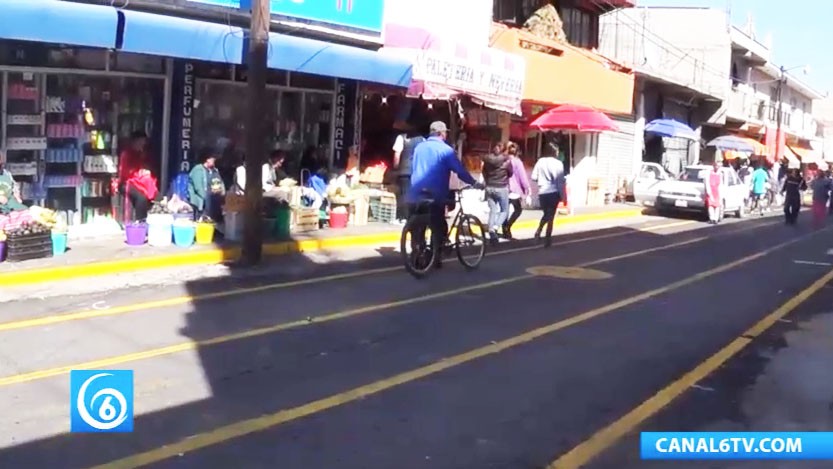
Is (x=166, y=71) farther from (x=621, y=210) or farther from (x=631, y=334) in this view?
(x=621, y=210)

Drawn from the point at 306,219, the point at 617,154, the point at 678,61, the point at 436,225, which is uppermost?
the point at 678,61

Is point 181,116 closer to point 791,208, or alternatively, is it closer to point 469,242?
point 469,242

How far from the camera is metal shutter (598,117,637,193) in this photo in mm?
33750

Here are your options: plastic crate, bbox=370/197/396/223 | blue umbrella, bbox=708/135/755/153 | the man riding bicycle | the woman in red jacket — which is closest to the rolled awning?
plastic crate, bbox=370/197/396/223

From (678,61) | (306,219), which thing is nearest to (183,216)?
(306,219)

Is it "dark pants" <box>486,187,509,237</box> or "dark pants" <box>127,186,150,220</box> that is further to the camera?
"dark pants" <box>486,187,509,237</box>

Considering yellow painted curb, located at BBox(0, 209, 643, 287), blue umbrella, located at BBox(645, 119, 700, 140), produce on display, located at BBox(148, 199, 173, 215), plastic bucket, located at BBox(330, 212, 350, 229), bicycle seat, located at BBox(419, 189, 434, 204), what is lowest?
yellow painted curb, located at BBox(0, 209, 643, 287)

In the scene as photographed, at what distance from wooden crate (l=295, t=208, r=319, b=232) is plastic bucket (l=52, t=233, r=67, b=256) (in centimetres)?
458

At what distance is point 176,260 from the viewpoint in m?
13.4

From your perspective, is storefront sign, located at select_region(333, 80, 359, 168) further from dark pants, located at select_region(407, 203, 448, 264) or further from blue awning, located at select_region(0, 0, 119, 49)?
blue awning, located at select_region(0, 0, 119, 49)

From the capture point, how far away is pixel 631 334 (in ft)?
33.2

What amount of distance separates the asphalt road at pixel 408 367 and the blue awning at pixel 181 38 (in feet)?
11.0

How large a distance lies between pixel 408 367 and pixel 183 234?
6891 mm

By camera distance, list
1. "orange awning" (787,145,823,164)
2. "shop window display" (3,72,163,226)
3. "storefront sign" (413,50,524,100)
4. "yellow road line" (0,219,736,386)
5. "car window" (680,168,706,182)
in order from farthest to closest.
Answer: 1. "orange awning" (787,145,823,164)
2. "car window" (680,168,706,182)
3. "storefront sign" (413,50,524,100)
4. "shop window display" (3,72,163,226)
5. "yellow road line" (0,219,736,386)
